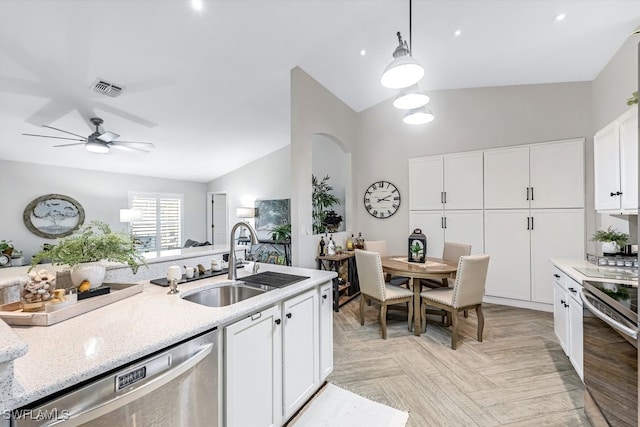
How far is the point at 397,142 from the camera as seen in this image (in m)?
4.78

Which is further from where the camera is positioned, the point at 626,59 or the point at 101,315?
the point at 626,59

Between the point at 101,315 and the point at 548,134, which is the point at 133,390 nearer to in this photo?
the point at 101,315

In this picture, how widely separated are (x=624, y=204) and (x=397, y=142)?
3.09m

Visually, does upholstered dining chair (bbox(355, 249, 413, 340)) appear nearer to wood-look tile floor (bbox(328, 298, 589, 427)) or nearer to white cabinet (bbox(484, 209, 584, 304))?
wood-look tile floor (bbox(328, 298, 589, 427))

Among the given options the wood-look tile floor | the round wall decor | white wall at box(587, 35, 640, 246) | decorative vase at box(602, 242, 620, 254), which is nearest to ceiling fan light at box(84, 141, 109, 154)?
the round wall decor

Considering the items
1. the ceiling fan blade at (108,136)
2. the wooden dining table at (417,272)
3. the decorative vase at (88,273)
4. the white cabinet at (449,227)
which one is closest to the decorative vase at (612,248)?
the wooden dining table at (417,272)

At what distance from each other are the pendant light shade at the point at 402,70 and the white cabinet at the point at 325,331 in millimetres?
1688

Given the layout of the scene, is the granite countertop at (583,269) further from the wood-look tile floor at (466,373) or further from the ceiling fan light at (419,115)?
the ceiling fan light at (419,115)

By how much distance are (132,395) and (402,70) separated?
7.73 ft

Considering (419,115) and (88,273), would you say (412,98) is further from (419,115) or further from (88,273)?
(88,273)

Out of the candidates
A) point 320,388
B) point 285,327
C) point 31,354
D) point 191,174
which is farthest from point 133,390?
point 191,174

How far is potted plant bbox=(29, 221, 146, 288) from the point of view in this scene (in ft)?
4.60

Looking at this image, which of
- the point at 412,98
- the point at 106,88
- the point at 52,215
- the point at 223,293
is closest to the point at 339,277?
the point at 223,293

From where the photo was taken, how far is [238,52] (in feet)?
9.44
